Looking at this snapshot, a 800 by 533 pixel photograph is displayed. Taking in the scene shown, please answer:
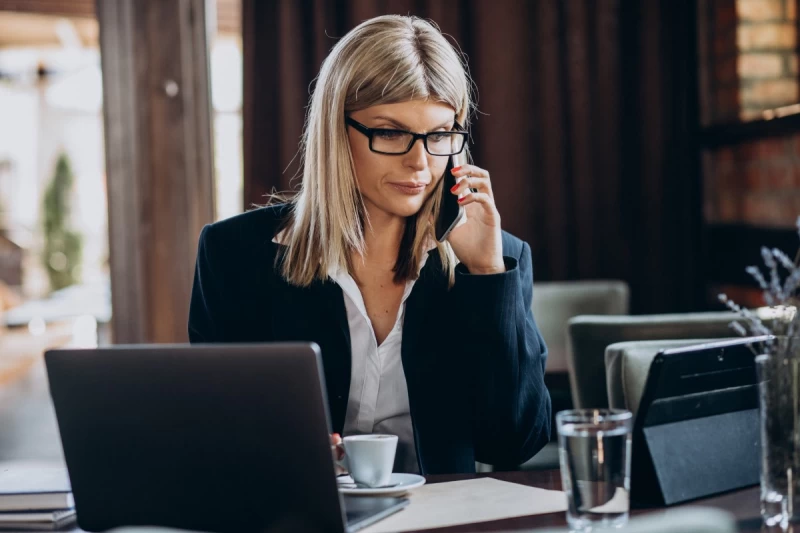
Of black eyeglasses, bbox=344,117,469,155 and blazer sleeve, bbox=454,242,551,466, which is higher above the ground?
black eyeglasses, bbox=344,117,469,155

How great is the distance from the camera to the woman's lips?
5.33ft

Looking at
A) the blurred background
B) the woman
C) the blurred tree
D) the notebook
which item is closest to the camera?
the notebook

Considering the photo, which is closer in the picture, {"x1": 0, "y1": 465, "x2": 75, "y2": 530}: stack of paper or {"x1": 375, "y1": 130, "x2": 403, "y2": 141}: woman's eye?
{"x1": 0, "y1": 465, "x2": 75, "y2": 530}: stack of paper

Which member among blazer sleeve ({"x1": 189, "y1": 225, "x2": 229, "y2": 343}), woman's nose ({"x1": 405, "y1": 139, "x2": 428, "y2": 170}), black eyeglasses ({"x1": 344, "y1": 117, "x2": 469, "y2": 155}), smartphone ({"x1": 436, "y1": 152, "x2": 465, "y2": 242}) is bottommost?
blazer sleeve ({"x1": 189, "y1": 225, "x2": 229, "y2": 343})

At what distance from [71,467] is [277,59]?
8.15 feet

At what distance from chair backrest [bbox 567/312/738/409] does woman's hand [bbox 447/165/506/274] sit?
13.7 inches

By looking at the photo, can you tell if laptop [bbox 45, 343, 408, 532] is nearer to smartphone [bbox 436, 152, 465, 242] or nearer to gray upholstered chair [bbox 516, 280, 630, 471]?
smartphone [bbox 436, 152, 465, 242]

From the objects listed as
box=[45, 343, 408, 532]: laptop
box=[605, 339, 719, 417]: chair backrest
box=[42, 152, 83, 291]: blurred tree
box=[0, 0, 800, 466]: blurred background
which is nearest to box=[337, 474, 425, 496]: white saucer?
box=[45, 343, 408, 532]: laptop

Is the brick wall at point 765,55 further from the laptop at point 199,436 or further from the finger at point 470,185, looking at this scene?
the laptop at point 199,436

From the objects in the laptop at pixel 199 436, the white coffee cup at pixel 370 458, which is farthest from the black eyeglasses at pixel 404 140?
the laptop at pixel 199 436

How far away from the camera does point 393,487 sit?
1184 millimetres

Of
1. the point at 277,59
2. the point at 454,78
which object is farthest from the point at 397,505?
the point at 277,59

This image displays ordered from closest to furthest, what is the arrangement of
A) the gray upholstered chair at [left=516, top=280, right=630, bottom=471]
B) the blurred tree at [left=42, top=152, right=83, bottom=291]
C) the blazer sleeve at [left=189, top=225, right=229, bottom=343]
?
the blazer sleeve at [left=189, top=225, right=229, bottom=343]
the gray upholstered chair at [left=516, top=280, right=630, bottom=471]
the blurred tree at [left=42, top=152, right=83, bottom=291]

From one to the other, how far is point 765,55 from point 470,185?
1939 mm
